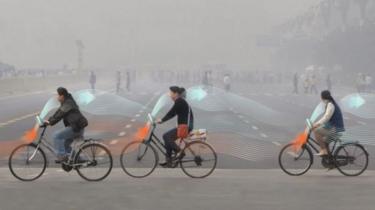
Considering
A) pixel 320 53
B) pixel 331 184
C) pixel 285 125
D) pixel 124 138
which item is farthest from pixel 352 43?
pixel 331 184

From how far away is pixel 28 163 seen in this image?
1095 centimetres

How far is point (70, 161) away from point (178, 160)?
1846mm

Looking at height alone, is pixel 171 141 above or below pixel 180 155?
above

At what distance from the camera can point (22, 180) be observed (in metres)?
11.0

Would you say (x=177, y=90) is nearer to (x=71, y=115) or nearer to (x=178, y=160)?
(x=178, y=160)

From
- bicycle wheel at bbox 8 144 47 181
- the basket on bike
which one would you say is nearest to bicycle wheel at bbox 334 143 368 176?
the basket on bike

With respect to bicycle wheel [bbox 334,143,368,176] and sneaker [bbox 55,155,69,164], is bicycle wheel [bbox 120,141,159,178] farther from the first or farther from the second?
bicycle wheel [bbox 334,143,368,176]

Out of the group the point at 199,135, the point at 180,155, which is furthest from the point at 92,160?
the point at 199,135

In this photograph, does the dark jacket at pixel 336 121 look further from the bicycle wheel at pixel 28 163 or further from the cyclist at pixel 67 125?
the bicycle wheel at pixel 28 163

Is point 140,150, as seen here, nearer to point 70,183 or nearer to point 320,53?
point 70,183

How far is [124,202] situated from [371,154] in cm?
840

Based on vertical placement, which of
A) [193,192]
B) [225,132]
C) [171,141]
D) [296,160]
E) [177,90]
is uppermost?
[177,90]

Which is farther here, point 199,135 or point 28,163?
point 199,135

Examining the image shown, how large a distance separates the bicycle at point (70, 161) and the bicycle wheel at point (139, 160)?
1.34 ft
